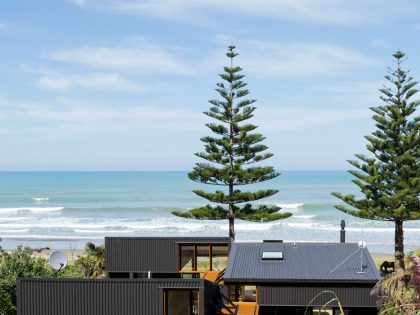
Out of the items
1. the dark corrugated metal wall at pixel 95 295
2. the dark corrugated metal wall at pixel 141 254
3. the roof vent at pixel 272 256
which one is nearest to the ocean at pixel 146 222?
the roof vent at pixel 272 256

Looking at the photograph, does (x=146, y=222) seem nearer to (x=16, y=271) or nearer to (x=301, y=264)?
(x=16, y=271)

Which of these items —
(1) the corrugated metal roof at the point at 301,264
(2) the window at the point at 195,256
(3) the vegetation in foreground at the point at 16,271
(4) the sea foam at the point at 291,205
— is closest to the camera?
(3) the vegetation in foreground at the point at 16,271

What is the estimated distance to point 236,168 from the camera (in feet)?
88.4

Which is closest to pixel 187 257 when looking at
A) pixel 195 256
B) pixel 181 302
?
pixel 195 256

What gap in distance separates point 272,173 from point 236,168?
179 centimetres

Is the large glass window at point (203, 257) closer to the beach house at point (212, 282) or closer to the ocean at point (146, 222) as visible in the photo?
the beach house at point (212, 282)

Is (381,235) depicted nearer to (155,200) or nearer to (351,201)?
(351,201)

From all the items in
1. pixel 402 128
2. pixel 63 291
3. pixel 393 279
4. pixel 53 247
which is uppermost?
pixel 402 128

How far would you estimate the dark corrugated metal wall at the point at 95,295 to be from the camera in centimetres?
1173

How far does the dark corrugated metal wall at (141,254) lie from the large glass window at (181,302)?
4802mm

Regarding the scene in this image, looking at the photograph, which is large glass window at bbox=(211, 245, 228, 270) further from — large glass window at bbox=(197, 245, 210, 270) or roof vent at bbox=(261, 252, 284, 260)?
roof vent at bbox=(261, 252, 284, 260)

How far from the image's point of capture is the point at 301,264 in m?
15.8

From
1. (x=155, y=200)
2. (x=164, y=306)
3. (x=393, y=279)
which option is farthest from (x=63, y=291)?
(x=155, y=200)

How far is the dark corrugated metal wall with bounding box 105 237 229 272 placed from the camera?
17.0 m
